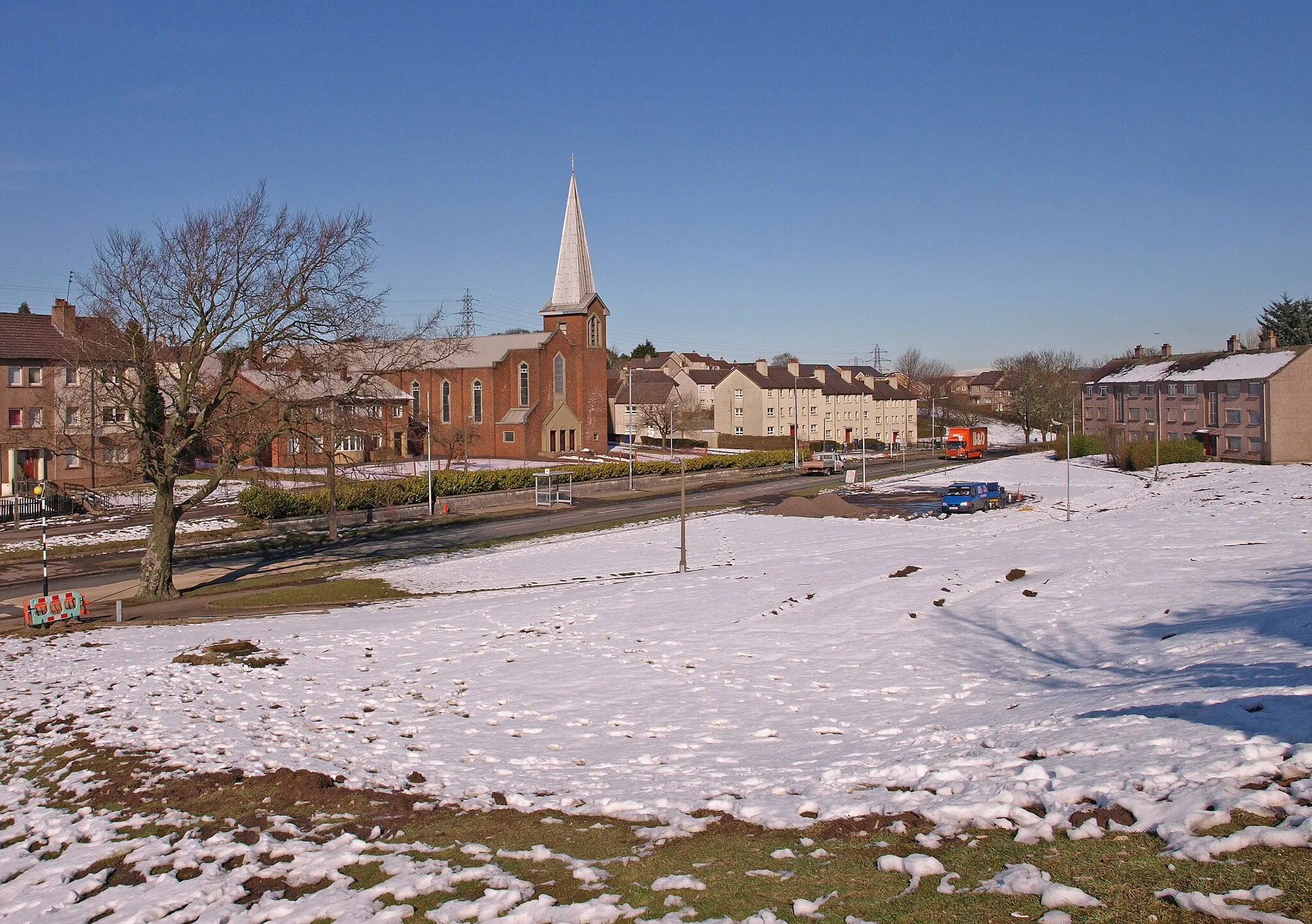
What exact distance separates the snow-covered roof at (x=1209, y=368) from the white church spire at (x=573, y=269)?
50375 millimetres

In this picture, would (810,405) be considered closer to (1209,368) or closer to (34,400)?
(1209,368)

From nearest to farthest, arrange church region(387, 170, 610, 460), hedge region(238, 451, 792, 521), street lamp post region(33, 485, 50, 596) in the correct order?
street lamp post region(33, 485, 50, 596)
hedge region(238, 451, 792, 521)
church region(387, 170, 610, 460)

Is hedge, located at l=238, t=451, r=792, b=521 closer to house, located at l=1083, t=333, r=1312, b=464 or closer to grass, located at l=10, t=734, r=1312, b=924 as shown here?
grass, located at l=10, t=734, r=1312, b=924

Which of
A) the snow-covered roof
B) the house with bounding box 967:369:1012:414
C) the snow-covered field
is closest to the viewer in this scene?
the snow-covered field

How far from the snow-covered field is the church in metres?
55.4

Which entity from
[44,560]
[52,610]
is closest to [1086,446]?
[44,560]

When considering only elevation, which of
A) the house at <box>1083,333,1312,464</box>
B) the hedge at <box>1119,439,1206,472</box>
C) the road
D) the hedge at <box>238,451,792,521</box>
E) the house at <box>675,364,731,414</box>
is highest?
the house at <box>675,364,731,414</box>

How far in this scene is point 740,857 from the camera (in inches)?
361

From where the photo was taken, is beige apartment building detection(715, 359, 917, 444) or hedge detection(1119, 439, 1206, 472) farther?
beige apartment building detection(715, 359, 917, 444)

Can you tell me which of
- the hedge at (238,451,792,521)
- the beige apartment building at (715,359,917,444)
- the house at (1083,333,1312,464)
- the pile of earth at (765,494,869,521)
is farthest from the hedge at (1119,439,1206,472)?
the beige apartment building at (715,359,917,444)

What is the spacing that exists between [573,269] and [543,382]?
11.7 metres

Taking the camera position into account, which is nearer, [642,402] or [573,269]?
[573,269]

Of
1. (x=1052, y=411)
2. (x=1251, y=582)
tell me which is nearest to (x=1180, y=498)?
(x=1251, y=582)

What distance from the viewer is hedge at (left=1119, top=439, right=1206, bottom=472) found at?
6788cm
